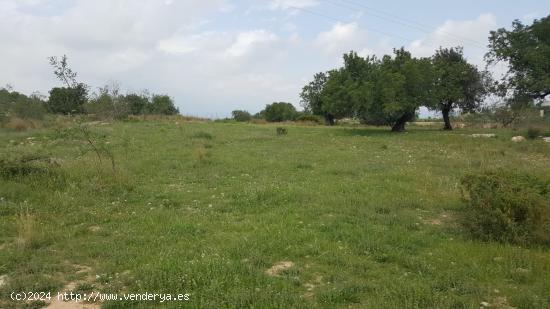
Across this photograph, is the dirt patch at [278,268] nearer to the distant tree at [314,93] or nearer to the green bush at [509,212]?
the green bush at [509,212]

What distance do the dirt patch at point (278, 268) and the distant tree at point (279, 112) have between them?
2627 inches

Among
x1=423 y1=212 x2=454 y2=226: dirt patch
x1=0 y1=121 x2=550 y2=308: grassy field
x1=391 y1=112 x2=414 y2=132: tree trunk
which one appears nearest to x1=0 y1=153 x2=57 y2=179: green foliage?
x1=0 y1=121 x2=550 y2=308: grassy field

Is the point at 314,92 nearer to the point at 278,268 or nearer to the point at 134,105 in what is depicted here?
the point at 134,105

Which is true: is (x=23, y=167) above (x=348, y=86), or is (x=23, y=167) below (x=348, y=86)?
below

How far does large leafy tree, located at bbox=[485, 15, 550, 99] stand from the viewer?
84.0 ft

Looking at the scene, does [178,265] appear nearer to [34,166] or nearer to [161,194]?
[161,194]

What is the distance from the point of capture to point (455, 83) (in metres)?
37.2

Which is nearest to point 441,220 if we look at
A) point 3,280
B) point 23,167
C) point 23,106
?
point 3,280

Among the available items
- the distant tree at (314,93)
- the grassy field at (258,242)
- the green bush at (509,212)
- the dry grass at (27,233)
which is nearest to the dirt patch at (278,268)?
the grassy field at (258,242)

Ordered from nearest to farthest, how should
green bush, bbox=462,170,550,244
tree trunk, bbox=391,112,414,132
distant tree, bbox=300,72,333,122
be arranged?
green bush, bbox=462,170,550,244 < tree trunk, bbox=391,112,414,132 < distant tree, bbox=300,72,333,122

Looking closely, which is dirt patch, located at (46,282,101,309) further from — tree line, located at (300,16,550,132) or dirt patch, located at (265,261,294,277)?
tree line, located at (300,16,550,132)

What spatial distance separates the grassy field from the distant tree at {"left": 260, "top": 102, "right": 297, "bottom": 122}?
60235 mm

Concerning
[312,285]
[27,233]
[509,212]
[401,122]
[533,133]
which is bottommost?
[312,285]

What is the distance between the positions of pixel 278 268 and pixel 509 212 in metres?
4.09
